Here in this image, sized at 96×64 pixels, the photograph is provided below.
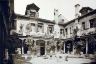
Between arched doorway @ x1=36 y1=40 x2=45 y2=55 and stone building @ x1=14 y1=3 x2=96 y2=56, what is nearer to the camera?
stone building @ x1=14 y1=3 x2=96 y2=56

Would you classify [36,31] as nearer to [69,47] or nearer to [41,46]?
[41,46]

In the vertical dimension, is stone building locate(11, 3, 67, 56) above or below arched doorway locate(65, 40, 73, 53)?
above

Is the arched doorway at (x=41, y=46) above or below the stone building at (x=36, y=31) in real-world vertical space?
below

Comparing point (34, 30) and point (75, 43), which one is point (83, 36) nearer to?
point (75, 43)

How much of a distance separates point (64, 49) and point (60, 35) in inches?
64.8

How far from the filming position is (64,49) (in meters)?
18.8

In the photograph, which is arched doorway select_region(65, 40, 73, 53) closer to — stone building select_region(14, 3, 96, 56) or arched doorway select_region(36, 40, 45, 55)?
stone building select_region(14, 3, 96, 56)

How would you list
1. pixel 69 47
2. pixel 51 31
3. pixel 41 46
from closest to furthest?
pixel 41 46, pixel 69 47, pixel 51 31

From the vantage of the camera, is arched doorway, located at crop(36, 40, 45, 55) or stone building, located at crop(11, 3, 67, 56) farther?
arched doorway, located at crop(36, 40, 45, 55)

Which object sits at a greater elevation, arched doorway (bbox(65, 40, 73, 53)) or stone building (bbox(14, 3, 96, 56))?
stone building (bbox(14, 3, 96, 56))

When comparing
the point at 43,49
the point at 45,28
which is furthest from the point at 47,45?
the point at 45,28

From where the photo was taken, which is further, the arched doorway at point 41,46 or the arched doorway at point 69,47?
the arched doorway at point 69,47

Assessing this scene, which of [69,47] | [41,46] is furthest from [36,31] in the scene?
[69,47]

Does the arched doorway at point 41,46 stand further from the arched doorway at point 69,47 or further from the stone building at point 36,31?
the arched doorway at point 69,47
